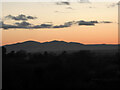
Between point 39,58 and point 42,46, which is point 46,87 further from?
point 42,46

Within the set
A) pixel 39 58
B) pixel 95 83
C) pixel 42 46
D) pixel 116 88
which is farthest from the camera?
pixel 42 46

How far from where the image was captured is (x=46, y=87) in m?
37.4

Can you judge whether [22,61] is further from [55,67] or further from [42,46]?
[42,46]

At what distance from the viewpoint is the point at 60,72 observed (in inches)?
1737

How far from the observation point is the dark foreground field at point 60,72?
125 feet

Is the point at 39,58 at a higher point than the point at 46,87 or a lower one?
higher

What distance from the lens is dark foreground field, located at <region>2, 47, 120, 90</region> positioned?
125 feet

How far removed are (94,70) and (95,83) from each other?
5758mm

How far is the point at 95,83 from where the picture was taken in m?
38.5

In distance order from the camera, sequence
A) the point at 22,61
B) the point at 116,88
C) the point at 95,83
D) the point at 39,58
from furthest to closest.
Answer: the point at 39,58, the point at 22,61, the point at 95,83, the point at 116,88

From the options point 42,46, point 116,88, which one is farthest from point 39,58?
point 116,88

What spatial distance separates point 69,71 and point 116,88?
9.57m

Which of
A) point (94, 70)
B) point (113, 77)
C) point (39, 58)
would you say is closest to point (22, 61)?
point (39, 58)

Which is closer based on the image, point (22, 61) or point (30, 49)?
point (22, 61)
